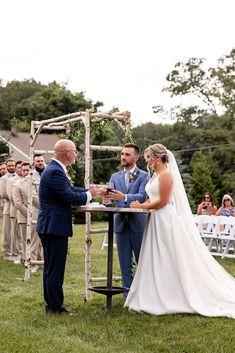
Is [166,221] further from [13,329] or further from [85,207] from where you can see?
[13,329]

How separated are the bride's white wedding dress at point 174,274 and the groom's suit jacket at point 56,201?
973 millimetres

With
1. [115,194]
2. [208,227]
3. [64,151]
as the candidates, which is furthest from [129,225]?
[208,227]

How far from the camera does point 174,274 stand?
7.99m

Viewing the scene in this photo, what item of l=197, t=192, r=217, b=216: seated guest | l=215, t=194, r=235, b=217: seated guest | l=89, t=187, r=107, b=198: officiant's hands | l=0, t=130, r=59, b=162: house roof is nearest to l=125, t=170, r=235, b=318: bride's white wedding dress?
l=89, t=187, r=107, b=198: officiant's hands

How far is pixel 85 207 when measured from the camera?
803 centimetres

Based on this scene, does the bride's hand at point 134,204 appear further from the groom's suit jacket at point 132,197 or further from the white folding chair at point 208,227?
the white folding chair at point 208,227

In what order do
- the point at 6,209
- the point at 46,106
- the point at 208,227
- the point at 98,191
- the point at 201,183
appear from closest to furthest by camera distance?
the point at 98,191
the point at 6,209
the point at 208,227
the point at 201,183
the point at 46,106

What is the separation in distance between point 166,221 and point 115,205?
1.04 m

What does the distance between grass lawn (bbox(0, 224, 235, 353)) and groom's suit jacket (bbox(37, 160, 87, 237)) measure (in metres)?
1.04

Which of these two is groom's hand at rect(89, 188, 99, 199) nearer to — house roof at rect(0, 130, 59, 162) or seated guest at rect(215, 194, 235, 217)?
seated guest at rect(215, 194, 235, 217)

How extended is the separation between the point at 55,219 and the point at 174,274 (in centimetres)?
153

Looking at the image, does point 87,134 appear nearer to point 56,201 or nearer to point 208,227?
point 56,201

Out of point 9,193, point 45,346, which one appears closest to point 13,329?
point 45,346

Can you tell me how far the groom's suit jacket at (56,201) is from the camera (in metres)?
7.81
